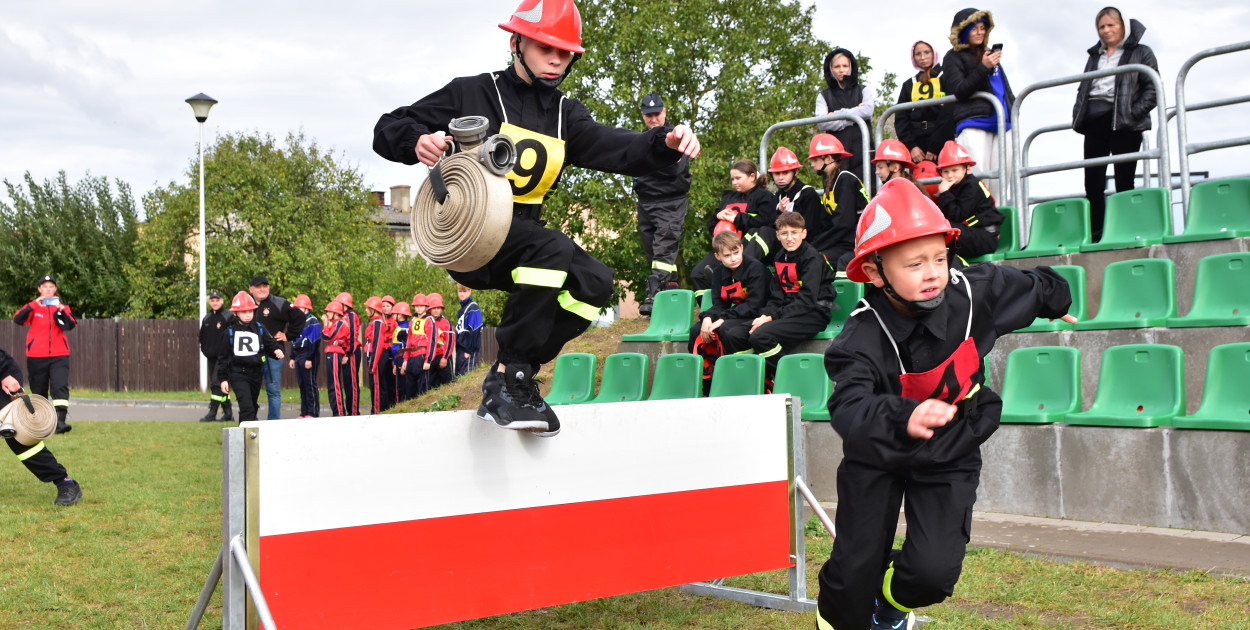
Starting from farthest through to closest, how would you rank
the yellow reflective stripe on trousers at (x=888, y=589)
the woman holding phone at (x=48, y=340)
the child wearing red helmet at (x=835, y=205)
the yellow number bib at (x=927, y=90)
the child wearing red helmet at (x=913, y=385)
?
the woman holding phone at (x=48, y=340) < the yellow number bib at (x=927, y=90) < the child wearing red helmet at (x=835, y=205) < the yellow reflective stripe on trousers at (x=888, y=589) < the child wearing red helmet at (x=913, y=385)

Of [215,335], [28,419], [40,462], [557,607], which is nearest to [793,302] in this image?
[557,607]

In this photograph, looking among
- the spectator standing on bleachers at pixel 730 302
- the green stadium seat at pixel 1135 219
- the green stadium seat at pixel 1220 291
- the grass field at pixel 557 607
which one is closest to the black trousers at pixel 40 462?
the grass field at pixel 557 607

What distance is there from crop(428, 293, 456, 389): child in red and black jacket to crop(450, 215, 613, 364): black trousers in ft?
37.0

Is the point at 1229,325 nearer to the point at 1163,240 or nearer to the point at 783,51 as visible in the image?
the point at 1163,240

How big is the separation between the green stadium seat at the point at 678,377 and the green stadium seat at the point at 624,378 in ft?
0.87

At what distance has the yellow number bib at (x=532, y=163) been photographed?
4625mm

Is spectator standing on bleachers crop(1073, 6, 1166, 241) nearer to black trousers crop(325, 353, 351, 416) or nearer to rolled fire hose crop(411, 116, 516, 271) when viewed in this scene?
rolled fire hose crop(411, 116, 516, 271)

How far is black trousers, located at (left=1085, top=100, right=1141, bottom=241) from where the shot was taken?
32.2 ft

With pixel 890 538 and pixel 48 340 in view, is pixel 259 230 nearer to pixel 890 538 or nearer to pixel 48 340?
pixel 48 340

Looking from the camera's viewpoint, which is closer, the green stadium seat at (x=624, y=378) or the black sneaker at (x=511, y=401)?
the black sneaker at (x=511, y=401)

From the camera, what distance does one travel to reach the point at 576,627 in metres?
5.30

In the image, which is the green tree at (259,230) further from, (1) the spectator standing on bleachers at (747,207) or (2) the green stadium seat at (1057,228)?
(2) the green stadium seat at (1057,228)

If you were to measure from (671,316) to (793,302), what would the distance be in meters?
2.48

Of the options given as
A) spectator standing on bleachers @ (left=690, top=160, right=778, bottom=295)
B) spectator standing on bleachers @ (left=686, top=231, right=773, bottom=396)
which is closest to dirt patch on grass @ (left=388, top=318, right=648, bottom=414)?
spectator standing on bleachers @ (left=690, top=160, right=778, bottom=295)
